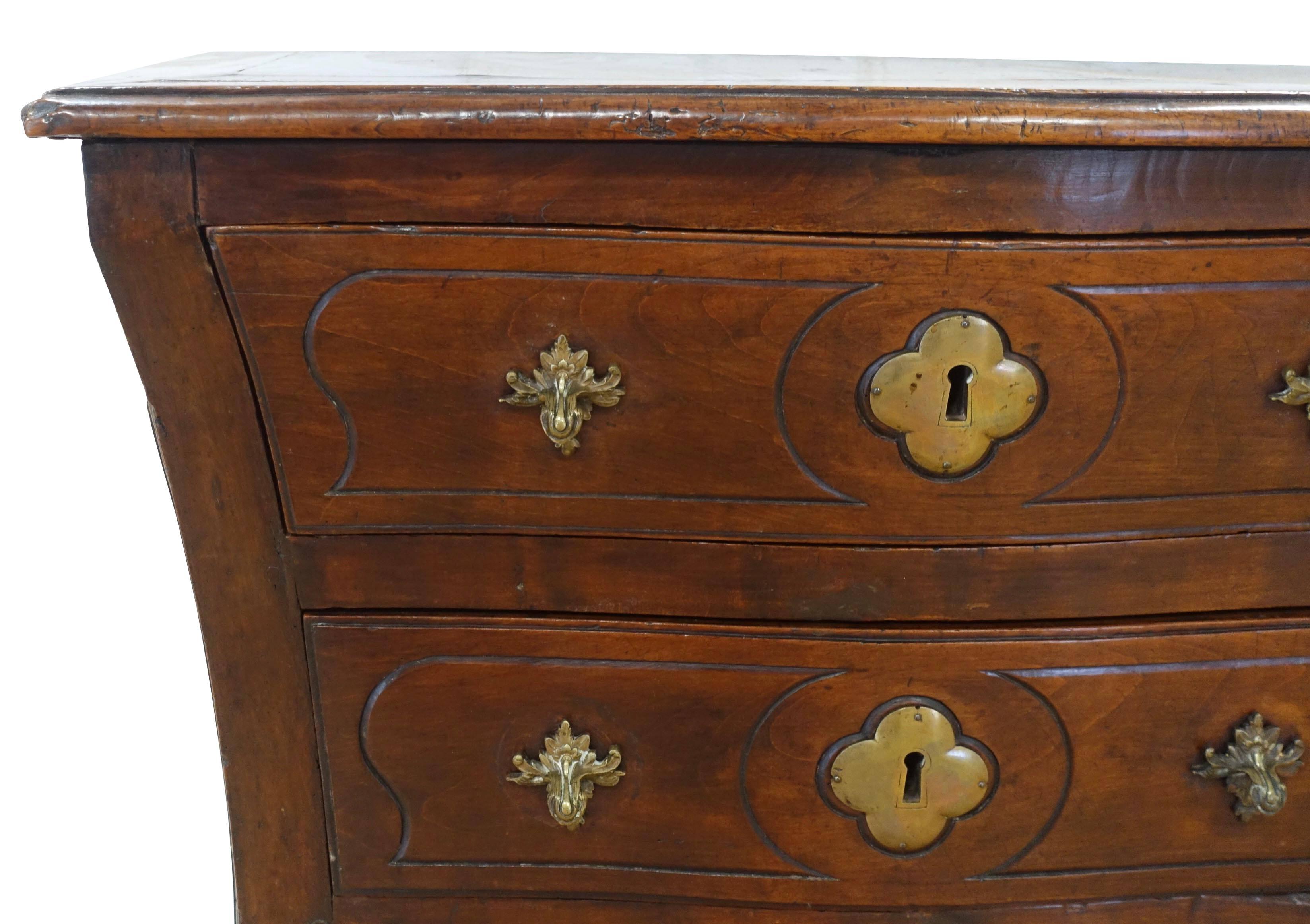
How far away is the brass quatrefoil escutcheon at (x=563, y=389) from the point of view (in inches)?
42.6

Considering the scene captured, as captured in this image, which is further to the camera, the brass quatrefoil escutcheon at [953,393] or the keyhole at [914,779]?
the keyhole at [914,779]

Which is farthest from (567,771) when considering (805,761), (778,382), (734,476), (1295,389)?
(1295,389)

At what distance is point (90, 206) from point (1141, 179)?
0.93m

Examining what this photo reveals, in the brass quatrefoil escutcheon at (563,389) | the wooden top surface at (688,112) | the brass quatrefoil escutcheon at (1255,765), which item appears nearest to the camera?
the wooden top surface at (688,112)

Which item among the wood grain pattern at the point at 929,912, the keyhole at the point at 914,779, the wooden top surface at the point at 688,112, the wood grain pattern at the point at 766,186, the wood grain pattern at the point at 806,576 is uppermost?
the wooden top surface at the point at 688,112

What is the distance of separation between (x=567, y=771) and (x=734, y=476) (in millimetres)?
354

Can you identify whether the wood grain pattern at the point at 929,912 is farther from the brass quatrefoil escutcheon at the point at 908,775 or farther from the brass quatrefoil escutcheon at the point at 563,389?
the brass quatrefoil escutcheon at the point at 563,389

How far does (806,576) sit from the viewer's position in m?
1.17

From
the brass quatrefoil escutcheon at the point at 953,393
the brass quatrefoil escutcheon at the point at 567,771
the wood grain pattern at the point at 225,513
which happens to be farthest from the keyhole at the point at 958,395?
the wood grain pattern at the point at 225,513

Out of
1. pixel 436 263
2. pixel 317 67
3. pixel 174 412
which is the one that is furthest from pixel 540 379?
pixel 317 67

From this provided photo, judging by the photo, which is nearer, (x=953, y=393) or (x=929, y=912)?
(x=953, y=393)

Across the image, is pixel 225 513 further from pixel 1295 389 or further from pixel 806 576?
pixel 1295 389

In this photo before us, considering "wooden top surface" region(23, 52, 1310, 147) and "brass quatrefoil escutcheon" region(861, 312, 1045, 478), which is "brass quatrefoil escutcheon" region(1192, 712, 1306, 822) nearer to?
"brass quatrefoil escutcheon" region(861, 312, 1045, 478)

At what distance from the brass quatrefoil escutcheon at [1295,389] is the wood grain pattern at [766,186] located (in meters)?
0.14
